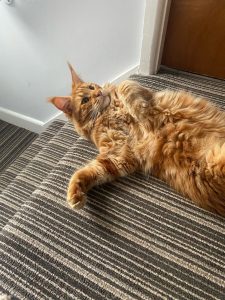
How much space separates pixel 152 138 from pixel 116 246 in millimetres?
384

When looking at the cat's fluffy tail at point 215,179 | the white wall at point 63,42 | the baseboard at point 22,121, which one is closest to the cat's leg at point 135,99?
the cat's fluffy tail at point 215,179

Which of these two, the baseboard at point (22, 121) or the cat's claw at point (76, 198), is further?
the baseboard at point (22, 121)

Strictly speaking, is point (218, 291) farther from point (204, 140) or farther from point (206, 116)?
point (206, 116)

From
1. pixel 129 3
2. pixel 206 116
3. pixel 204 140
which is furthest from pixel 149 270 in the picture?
pixel 129 3

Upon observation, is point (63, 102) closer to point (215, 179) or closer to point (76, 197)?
point (76, 197)

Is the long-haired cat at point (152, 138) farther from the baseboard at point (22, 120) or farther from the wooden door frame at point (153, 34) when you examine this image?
the baseboard at point (22, 120)

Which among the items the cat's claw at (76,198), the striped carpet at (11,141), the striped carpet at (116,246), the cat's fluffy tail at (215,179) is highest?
the cat's fluffy tail at (215,179)

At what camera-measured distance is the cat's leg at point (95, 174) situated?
91 cm

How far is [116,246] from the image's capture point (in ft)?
2.77

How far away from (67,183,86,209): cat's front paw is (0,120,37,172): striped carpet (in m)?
1.22

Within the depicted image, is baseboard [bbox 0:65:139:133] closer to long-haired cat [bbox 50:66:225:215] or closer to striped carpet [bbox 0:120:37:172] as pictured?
striped carpet [bbox 0:120:37:172]

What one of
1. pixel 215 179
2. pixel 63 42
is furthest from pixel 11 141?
pixel 215 179

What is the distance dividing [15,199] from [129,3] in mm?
1037

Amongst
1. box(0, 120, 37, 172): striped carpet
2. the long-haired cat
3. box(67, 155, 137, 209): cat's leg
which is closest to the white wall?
box(0, 120, 37, 172): striped carpet
